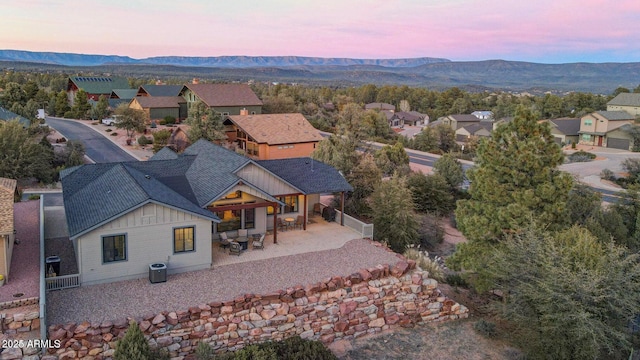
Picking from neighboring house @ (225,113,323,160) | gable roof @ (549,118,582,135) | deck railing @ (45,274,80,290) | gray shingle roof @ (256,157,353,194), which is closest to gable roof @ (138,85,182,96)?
neighboring house @ (225,113,323,160)

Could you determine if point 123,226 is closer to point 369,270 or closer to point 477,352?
point 369,270

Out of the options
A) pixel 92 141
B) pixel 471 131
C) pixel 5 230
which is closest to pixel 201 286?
pixel 5 230

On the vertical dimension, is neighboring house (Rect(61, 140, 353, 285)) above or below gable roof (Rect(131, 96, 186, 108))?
below

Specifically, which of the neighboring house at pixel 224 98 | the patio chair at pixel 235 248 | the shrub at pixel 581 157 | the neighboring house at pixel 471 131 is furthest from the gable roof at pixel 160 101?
the shrub at pixel 581 157

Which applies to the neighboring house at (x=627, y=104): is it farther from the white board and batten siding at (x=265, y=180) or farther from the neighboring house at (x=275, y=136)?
the white board and batten siding at (x=265, y=180)

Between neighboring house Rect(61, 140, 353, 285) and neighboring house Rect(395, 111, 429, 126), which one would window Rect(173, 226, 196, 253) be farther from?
neighboring house Rect(395, 111, 429, 126)

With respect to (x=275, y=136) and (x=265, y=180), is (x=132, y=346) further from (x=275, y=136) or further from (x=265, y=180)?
(x=275, y=136)

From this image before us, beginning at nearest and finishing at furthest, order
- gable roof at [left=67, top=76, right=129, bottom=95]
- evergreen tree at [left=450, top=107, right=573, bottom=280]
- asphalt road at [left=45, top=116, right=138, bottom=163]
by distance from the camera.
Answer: evergreen tree at [left=450, top=107, right=573, bottom=280]
asphalt road at [left=45, top=116, right=138, bottom=163]
gable roof at [left=67, top=76, right=129, bottom=95]
